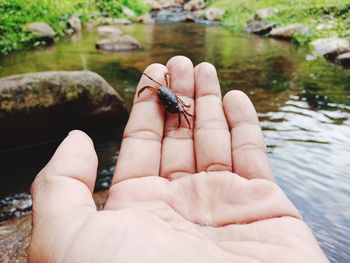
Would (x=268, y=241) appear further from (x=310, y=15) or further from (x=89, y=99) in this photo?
(x=310, y=15)

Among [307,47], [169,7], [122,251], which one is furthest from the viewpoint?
[169,7]

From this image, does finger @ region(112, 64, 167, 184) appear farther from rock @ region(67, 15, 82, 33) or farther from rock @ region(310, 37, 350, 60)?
rock @ region(67, 15, 82, 33)

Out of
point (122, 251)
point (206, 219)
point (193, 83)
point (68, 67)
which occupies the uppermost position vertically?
point (193, 83)

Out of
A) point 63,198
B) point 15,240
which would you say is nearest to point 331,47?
point 15,240

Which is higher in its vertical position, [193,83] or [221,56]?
[193,83]

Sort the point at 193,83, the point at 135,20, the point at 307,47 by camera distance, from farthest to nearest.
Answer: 1. the point at 135,20
2. the point at 307,47
3. the point at 193,83

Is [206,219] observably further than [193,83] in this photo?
No

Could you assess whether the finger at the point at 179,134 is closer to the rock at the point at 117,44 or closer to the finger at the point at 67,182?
the finger at the point at 67,182

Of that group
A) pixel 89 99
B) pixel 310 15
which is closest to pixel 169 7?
pixel 310 15
